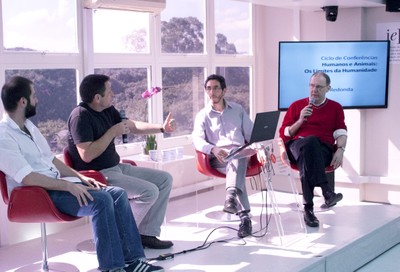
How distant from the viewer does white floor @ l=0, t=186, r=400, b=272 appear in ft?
13.4

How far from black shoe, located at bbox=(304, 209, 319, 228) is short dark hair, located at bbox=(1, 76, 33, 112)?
2.53 meters

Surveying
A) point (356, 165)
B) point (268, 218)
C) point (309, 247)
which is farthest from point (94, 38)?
point (356, 165)

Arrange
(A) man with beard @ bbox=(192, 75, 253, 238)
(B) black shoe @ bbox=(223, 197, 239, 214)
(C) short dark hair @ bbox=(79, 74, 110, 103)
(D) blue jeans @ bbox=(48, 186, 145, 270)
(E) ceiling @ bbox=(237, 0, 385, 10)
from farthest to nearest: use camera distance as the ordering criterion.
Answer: (E) ceiling @ bbox=(237, 0, 385, 10) → (A) man with beard @ bbox=(192, 75, 253, 238) → (B) black shoe @ bbox=(223, 197, 239, 214) → (C) short dark hair @ bbox=(79, 74, 110, 103) → (D) blue jeans @ bbox=(48, 186, 145, 270)

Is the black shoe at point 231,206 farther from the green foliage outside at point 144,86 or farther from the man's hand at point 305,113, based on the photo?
the green foliage outside at point 144,86

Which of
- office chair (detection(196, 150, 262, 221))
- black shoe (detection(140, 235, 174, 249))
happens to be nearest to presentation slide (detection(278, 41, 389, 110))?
office chair (detection(196, 150, 262, 221))

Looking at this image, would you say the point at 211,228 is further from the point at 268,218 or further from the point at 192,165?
the point at 192,165

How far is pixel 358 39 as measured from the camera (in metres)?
6.38

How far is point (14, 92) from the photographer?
374 centimetres

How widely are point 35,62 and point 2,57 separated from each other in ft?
1.03

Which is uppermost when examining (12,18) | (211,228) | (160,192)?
(12,18)

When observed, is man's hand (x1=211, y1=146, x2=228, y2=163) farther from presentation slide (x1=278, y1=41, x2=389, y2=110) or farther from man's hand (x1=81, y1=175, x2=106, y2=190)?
presentation slide (x1=278, y1=41, x2=389, y2=110)

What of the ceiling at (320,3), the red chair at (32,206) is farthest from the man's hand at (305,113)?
the red chair at (32,206)

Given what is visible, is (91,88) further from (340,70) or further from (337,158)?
(340,70)

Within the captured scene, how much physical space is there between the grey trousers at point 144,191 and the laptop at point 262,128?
600mm
